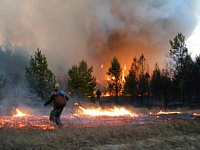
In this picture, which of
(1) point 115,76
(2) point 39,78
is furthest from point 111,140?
(1) point 115,76

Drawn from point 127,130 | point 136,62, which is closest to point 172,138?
point 127,130

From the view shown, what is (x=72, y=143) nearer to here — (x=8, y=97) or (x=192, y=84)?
(x=8, y=97)

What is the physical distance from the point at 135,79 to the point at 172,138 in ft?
137

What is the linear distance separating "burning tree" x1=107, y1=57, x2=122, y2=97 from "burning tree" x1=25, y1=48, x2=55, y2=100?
18252 millimetres

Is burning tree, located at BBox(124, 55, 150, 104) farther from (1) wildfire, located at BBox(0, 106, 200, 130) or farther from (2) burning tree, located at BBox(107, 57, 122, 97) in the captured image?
(1) wildfire, located at BBox(0, 106, 200, 130)

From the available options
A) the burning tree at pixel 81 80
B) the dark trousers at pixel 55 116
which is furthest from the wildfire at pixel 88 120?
the burning tree at pixel 81 80

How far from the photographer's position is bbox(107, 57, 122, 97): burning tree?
159 ft

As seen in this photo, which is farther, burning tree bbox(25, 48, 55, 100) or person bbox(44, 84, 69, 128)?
burning tree bbox(25, 48, 55, 100)

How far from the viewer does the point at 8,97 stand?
26547mm

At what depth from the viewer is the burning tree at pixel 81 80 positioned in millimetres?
39281

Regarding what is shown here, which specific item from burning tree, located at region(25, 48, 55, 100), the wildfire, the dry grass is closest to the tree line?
burning tree, located at region(25, 48, 55, 100)

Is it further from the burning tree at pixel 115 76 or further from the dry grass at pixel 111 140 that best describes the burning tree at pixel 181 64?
the dry grass at pixel 111 140

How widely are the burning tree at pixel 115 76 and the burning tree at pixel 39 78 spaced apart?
18252mm

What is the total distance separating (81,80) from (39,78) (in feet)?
29.7
